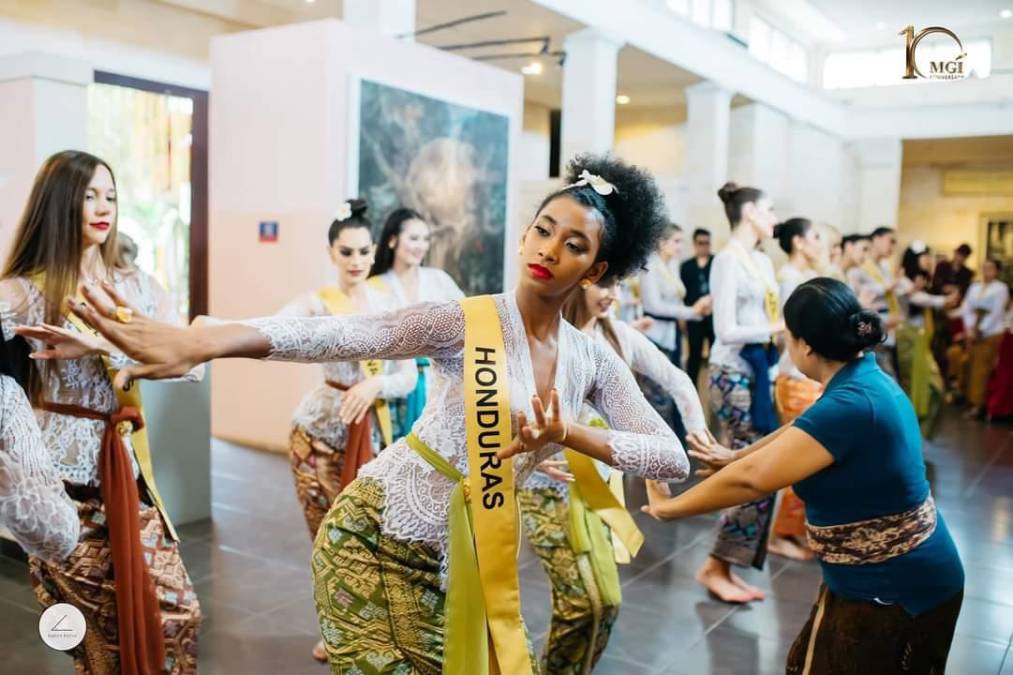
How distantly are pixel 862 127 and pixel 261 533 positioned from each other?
42.6ft

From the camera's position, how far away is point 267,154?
701 cm

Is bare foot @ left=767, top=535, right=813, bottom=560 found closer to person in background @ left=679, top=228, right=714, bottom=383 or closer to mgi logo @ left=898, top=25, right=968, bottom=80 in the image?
mgi logo @ left=898, top=25, right=968, bottom=80

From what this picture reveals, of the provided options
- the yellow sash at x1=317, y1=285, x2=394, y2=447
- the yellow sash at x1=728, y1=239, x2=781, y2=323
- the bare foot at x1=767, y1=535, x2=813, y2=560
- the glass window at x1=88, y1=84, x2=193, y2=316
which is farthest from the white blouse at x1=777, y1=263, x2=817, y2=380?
the glass window at x1=88, y1=84, x2=193, y2=316

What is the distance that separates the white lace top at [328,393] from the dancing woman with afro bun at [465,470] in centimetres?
162

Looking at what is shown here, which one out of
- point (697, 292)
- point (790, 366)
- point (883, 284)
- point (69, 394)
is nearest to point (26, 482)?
point (69, 394)

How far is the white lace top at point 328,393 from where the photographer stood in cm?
373

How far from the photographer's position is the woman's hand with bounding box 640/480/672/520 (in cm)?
246

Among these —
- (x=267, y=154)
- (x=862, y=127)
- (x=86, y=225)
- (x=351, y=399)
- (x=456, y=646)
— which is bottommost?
(x=456, y=646)

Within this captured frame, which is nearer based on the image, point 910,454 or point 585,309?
point 910,454

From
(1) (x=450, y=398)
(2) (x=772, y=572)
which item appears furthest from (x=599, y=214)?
(2) (x=772, y=572)

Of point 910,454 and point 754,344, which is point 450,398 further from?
point 754,344

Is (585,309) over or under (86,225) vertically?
under

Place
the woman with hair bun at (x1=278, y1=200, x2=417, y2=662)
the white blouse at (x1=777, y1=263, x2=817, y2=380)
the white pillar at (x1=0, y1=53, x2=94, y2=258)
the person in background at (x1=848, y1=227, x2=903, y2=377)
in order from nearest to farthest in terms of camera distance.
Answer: the woman with hair bun at (x1=278, y1=200, x2=417, y2=662), the white pillar at (x1=0, y1=53, x2=94, y2=258), the white blouse at (x1=777, y1=263, x2=817, y2=380), the person in background at (x1=848, y1=227, x2=903, y2=377)

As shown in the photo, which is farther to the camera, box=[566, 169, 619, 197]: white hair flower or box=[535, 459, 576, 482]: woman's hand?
box=[535, 459, 576, 482]: woman's hand
